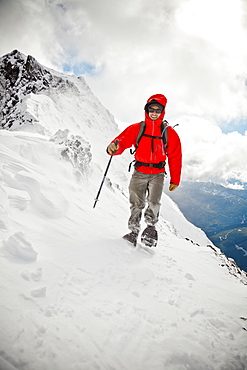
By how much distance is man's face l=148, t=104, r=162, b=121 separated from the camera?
427 cm

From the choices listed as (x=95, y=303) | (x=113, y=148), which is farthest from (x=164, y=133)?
(x=95, y=303)

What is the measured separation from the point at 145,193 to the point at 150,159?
86cm

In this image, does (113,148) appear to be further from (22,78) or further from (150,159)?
(22,78)

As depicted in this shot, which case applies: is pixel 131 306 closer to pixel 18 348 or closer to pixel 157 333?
pixel 157 333

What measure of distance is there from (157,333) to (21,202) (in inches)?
121

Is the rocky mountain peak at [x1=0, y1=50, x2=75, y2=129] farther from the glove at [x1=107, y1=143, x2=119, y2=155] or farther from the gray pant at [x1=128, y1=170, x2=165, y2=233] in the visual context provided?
the gray pant at [x1=128, y1=170, x2=165, y2=233]

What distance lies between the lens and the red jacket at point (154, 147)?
432cm

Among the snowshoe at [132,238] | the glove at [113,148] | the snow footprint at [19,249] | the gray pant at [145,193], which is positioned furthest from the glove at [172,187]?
the snow footprint at [19,249]

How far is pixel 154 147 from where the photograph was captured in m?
Answer: 4.30

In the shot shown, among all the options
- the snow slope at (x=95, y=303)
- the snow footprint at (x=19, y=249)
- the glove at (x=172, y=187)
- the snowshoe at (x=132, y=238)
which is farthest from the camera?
the glove at (x=172, y=187)

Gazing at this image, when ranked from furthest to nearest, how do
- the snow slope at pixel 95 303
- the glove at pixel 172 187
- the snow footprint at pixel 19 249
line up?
the glove at pixel 172 187
the snow footprint at pixel 19 249
the snow slope at pixel 95 303

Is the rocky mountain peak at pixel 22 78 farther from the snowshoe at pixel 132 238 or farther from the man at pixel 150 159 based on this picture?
the snowshoe at pixel 132 238

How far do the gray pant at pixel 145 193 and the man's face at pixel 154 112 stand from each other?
1.33 m

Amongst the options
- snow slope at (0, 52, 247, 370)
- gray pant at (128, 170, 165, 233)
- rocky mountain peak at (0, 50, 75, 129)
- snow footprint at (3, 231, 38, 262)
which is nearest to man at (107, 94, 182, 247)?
gray pant at (128, 170, 165, 233)
